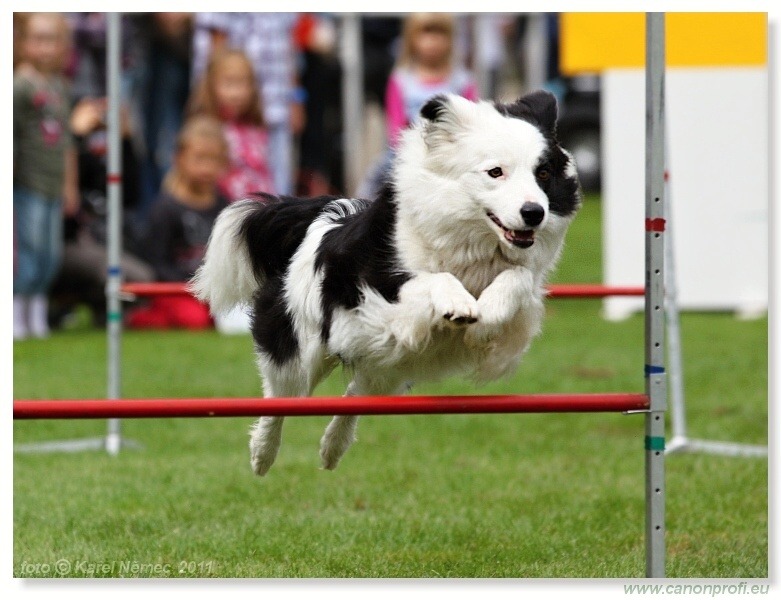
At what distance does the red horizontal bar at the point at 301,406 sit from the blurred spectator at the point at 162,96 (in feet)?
34.0

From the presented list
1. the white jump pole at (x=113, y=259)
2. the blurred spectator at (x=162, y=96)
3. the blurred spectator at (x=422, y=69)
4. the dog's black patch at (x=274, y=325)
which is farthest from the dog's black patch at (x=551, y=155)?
the blurred spectator at (x=162, y=96)

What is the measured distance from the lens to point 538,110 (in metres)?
4.23

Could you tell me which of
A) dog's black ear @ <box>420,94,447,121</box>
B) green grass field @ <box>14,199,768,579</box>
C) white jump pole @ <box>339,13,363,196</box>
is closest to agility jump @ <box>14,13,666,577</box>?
dog's black ear @ <box>420,94,447,121</box>

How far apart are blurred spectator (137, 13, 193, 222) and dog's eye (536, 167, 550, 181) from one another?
10274 millimetres

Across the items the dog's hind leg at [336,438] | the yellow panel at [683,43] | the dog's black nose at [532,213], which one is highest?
the yellow panel at [683,43]

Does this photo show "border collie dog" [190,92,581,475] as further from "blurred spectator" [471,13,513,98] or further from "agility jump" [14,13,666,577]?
"blurred spectator" [471,13,513,98]

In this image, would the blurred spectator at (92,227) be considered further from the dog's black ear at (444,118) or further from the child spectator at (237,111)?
the dog's black ear at (444,118)

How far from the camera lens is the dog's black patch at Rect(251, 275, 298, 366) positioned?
15.7 ft

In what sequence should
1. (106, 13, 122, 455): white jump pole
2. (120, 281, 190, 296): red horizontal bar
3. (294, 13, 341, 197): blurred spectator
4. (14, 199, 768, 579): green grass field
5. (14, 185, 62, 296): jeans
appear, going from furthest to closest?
(294, 13, 341, 197): blurred spectator, (14, 185, 62, 296): jeans, (106, 13, 122, 455): white jump pole, (120, 281, 190, 296): red horizontal bar, (14, 199, 768, 579): green grass field

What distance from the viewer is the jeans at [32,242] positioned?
11.4 meters

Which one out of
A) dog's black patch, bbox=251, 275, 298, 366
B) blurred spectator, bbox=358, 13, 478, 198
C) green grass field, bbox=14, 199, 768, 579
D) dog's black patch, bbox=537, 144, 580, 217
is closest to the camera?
dog's black patch, bbox=537, 144, 580, 217

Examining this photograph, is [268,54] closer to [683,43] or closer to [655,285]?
[683,43]

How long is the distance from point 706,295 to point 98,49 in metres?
6.86

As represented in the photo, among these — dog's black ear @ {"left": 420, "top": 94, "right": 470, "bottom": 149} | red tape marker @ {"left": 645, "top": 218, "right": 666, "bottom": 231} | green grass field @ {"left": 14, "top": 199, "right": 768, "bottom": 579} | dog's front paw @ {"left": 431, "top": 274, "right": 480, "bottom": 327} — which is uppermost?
dog's black ear @ {"left": 420, "top": 94, "right": 470, "bottom": 149}
